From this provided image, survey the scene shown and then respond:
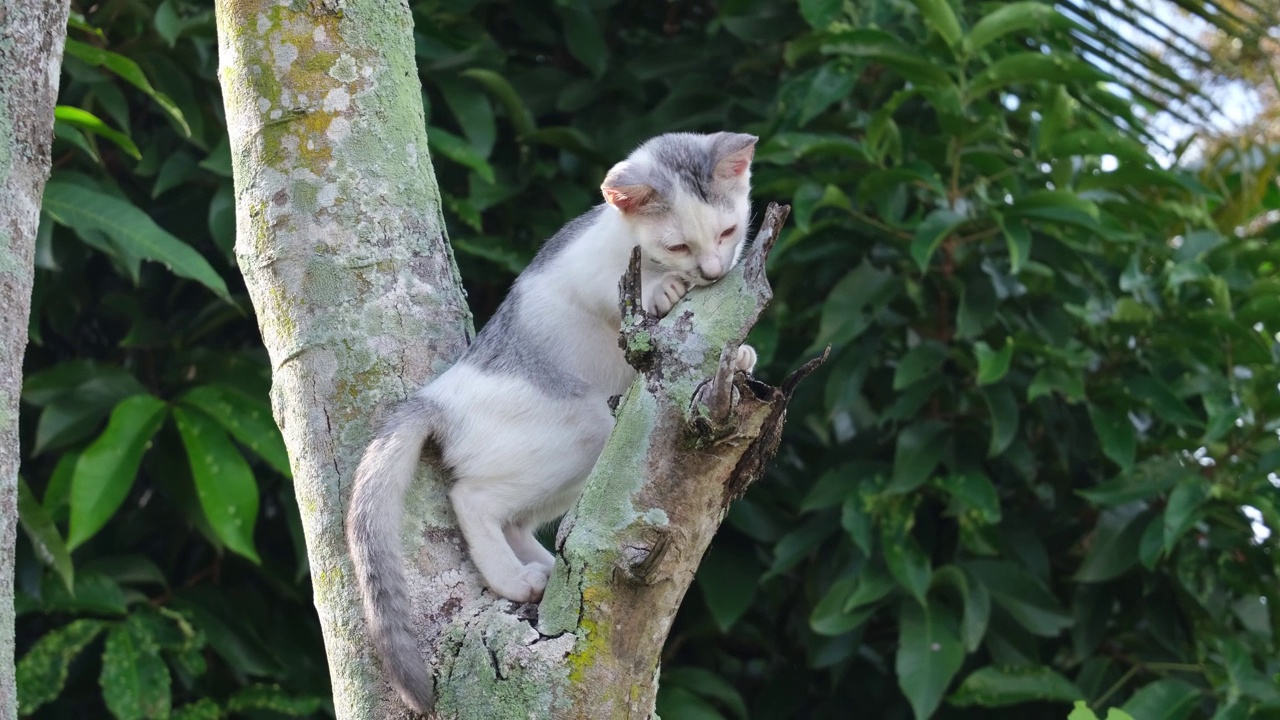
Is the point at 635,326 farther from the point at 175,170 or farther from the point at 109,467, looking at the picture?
the point at 175,170

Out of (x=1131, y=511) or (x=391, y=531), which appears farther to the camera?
(x=1131, y=511)

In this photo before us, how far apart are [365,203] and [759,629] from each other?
2307 millimetres

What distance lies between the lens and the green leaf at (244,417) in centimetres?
313

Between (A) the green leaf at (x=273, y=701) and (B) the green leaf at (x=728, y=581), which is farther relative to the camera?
(B) the green leaf at (x=728, y=581)

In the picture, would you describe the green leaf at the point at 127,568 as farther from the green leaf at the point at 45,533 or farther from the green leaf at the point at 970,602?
the green leaf at the point at 970,602

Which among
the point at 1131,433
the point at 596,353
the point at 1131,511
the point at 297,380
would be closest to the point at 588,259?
the point at 596,353

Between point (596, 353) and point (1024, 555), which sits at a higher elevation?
point (596, 353)

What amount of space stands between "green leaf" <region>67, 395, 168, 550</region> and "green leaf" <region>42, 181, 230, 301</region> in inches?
15.5

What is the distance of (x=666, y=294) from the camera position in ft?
7.75

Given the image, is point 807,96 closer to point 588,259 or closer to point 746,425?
point 588,259

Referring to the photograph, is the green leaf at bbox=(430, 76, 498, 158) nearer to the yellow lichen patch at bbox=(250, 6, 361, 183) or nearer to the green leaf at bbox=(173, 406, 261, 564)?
the green leaf at bbox=(173, 406, 261, 564)

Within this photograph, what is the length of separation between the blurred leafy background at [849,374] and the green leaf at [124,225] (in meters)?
0.01

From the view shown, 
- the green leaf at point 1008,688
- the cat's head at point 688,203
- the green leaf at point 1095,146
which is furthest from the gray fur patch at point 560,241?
the green leaf at point 1008,688

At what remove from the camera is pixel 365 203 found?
2.22m
